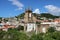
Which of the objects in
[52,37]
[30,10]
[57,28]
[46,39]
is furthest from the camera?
[30,10]

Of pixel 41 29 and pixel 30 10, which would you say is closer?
pixel 41 29

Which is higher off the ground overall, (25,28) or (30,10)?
(30,10)

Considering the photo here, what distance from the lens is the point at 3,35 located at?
24516 mm

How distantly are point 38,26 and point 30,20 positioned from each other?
24.3 feet

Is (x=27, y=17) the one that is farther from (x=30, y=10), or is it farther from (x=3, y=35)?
(x=3, y=35)

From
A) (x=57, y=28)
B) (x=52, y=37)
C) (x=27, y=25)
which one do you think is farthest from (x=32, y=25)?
(x=52, y=37)

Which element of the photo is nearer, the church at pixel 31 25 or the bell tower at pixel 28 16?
the church at pixel 31 25

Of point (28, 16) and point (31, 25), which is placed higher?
point (28, 16)

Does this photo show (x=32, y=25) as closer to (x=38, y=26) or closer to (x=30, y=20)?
(x=38, y=26)

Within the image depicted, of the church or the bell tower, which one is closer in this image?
the church

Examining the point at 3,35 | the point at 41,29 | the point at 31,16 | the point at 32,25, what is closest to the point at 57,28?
the point at 41,29

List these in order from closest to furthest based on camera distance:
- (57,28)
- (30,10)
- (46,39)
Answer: (46,39), (57,28), (30,10)

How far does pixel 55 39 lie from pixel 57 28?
9172 millimetres

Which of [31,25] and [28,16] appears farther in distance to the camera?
[28,16]
